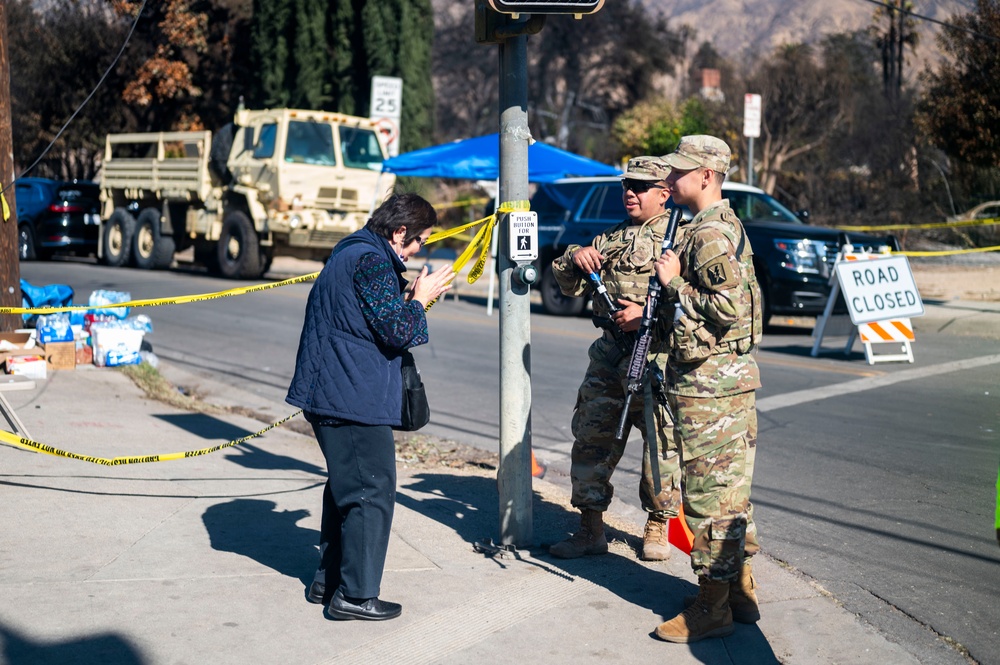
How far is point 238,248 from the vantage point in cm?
2022

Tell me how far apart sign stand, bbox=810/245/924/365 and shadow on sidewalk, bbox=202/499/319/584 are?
299 inches

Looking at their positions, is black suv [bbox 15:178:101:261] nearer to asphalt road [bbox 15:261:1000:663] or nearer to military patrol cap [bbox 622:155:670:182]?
asphalt road [bbox 15:261:1000:663]

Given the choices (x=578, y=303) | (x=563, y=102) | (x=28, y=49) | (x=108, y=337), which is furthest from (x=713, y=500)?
(x=563, y=102)

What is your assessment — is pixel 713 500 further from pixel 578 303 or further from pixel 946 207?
pixel 946 207

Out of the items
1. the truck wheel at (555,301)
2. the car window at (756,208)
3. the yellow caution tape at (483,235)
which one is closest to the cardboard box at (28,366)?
the yellow caution tape at (483,235)

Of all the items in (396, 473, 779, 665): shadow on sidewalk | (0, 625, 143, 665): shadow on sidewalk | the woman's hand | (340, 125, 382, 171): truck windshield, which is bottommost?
(396, 473, 779, 665): shadow on sidewalk

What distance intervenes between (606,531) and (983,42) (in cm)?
1324

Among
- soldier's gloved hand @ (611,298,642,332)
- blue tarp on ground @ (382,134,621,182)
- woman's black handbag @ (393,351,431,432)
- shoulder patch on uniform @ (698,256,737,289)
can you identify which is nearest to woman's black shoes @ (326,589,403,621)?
woman's black handbag @ (393,351,431,432)

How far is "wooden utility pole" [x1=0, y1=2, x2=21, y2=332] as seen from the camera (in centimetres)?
957

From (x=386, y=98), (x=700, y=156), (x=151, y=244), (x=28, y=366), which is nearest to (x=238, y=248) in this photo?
(x=151, y=244)

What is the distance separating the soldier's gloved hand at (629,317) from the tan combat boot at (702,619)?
1147mm

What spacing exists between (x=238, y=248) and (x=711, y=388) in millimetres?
16989

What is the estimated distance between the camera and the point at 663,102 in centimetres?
3534

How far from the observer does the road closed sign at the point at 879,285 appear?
1179 cm
